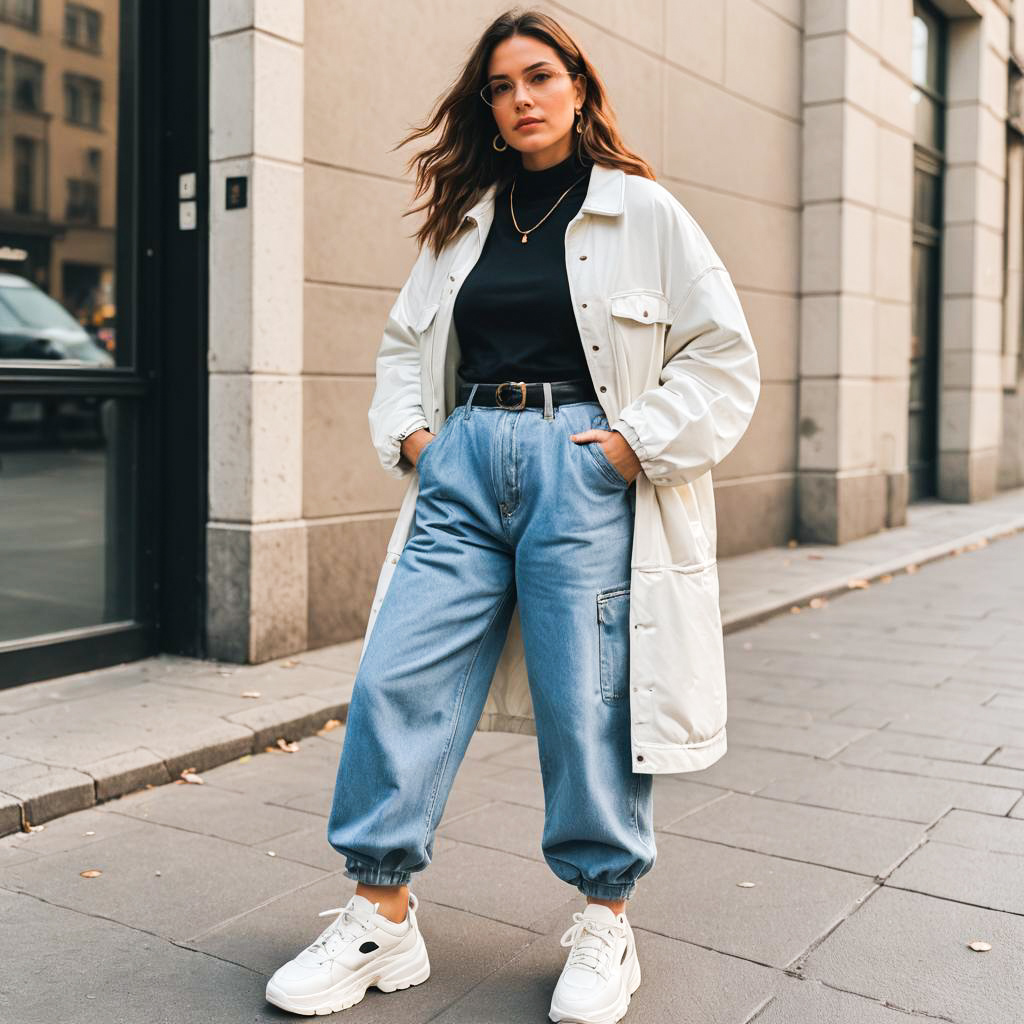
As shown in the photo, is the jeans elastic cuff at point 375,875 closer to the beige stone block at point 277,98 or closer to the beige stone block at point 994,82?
the beige stone block at point 277,98

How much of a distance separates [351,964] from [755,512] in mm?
7864

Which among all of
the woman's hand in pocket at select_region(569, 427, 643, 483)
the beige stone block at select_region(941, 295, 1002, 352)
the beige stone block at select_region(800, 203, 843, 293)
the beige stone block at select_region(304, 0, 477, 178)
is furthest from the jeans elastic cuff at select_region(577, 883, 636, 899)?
the beige stone block at select_region(941, 295, 1002, 352)

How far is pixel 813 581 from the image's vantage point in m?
8.87

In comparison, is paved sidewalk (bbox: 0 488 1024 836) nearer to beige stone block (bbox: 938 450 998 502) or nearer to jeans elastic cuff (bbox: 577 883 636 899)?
jeans elastic cuff (bbox: 577 883 636 899)

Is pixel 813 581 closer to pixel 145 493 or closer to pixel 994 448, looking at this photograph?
pixel 145 493

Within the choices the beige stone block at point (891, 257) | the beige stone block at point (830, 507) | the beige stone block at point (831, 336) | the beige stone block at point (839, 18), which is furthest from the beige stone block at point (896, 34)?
the beige stone block at point (830, 507)

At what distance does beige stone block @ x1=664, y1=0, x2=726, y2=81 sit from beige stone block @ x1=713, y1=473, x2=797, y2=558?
3028 mm

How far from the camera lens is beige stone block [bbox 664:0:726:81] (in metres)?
9.25

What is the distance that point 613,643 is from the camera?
278 centimetres

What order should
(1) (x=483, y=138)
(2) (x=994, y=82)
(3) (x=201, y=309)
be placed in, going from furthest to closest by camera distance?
1. (2) (x=994, y=82)
2. (3) (x=201, y=309)
3. (1) (x=483, y=138)

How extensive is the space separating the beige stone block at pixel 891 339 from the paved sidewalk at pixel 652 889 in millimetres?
6686

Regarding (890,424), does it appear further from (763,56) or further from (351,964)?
(351,964)

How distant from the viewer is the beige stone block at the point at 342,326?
20.5 feet

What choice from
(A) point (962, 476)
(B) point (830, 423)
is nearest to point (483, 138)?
(B) point (830, 423)
